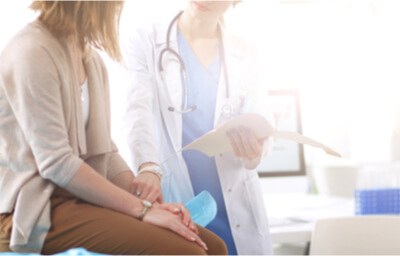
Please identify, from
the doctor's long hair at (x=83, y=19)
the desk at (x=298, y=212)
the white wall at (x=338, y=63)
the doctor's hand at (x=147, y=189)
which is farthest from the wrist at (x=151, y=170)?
the white wall at (x=338, y=63)

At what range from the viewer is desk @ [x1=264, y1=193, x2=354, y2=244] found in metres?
1.23

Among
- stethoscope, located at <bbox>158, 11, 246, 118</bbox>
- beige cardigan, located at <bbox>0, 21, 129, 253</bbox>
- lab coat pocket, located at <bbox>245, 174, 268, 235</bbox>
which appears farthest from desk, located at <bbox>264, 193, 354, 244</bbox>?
beige cardigan, located at <bbox>0, 21, 129, 253</bbox>

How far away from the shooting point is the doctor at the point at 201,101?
99cm

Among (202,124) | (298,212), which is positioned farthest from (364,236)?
(202,124)

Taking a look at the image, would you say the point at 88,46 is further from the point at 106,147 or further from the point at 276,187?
the point at 276,187

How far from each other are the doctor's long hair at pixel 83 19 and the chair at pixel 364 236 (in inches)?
33.4

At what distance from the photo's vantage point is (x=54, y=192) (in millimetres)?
593

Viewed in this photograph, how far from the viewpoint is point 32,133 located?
55cm

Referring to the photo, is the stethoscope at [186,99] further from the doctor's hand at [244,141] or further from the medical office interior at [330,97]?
the medical office interior at [330,97]

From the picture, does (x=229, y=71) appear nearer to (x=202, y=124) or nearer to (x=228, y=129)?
(x=202, y=124)

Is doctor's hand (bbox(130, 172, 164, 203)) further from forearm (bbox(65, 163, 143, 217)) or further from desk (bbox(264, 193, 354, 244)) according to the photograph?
desk (bbox(264, 193, 354, 244))

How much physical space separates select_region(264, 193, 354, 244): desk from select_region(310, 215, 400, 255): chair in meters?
0.07

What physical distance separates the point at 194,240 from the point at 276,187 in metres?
1.06

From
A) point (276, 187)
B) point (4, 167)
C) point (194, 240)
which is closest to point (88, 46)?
point (4, 167)
